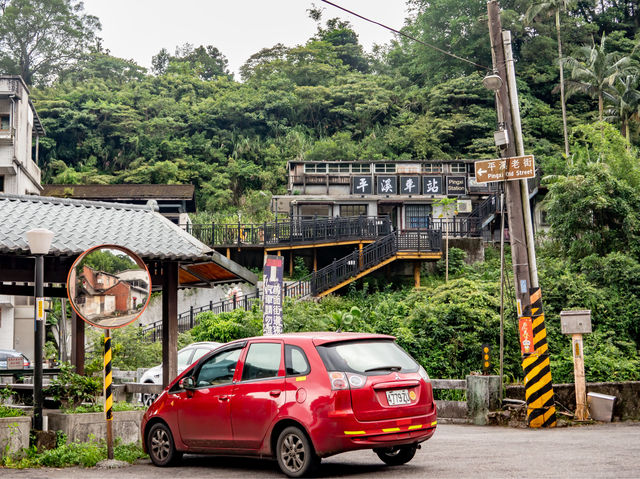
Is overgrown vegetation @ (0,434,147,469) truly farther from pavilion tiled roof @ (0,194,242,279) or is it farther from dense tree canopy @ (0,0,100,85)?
dense tree canopy @ (0,0,100,85)

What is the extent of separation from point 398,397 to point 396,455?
1198 mm

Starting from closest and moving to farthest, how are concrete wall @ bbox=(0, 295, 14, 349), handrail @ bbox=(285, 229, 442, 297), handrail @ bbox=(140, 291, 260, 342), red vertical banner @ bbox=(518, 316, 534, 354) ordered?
1. red vertical banner @ bbox=(518, 316, 534, 354)
2. handrail @ bbox=(140, 291, 260, 342)
3. handrail @ bbox=(285, 229, 442, 297)
4. concrete wall @ bbox=(0, 295, 14, 349)

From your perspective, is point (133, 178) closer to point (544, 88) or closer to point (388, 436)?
point (544, 88)

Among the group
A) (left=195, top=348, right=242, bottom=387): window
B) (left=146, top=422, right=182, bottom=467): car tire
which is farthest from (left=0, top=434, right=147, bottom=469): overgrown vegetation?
(left=195, top=348, right=242, bottom=387): window

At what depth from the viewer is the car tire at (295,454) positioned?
800 cm

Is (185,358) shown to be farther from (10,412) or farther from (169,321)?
(10,412)

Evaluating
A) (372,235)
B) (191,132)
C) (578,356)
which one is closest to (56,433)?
(578,356)

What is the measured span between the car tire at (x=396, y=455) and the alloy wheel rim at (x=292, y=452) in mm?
1277

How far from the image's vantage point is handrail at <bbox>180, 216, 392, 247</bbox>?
116 ft

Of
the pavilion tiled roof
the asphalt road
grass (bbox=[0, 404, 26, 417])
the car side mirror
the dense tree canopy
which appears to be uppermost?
the dense tree canopy

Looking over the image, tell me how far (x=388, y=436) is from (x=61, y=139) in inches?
2358

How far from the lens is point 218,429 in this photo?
358 inches

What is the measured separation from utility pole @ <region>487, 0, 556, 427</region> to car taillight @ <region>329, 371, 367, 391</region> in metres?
7.21

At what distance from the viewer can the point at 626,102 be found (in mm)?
46969
